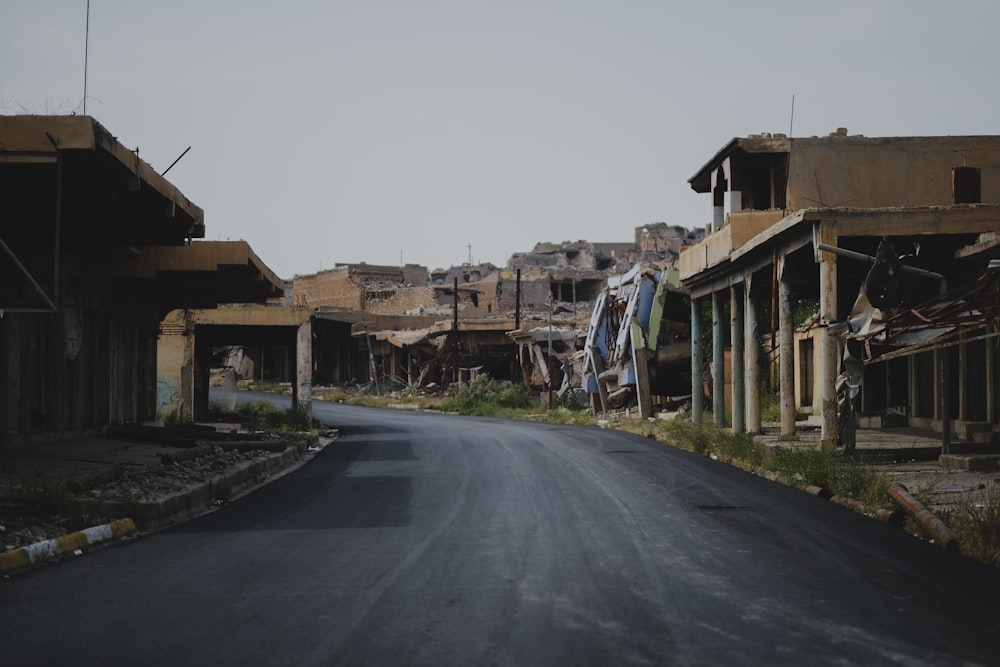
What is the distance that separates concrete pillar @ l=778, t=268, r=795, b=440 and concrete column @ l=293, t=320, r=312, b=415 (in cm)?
1617

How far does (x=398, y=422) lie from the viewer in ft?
118

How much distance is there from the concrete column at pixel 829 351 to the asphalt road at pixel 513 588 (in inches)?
172

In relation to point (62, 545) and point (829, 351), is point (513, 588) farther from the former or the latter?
point (829, 351)

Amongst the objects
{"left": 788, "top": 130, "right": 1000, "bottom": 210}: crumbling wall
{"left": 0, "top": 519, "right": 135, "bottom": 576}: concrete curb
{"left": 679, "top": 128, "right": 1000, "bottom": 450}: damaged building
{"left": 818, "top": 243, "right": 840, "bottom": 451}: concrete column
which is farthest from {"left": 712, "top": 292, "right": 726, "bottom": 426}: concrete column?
{"left": 0, "top": 519, "right": 135, "bottom": 576}: concrete curb

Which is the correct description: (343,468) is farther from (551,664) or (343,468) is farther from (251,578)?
(551,664)

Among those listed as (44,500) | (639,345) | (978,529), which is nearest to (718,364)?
(639,345)

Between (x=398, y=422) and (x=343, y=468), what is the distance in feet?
55.7

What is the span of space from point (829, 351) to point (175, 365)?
2042cm

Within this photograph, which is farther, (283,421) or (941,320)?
(283,421)

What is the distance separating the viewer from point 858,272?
2241 centimetres

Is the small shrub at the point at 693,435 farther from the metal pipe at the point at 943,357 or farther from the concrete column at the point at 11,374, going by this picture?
the concrete column at the point at 11,374

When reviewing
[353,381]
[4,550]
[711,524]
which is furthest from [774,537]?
[353,381]

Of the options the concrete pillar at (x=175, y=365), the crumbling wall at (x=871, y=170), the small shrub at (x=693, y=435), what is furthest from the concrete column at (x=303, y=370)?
the crumbling wall at (x=871, y=170)

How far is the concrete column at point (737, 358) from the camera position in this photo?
84.2 ft
